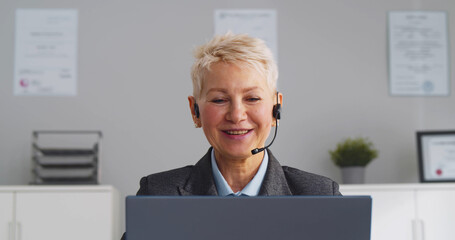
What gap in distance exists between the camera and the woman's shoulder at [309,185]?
1125mm

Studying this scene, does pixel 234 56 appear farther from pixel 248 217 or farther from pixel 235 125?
pixel 248 217

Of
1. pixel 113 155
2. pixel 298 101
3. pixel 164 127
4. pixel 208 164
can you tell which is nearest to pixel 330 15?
pixel 298 101

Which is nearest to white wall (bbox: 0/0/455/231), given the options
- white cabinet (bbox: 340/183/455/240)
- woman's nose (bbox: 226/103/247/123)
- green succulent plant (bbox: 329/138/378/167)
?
green succulent plant (bbox: 329/138/378/167)

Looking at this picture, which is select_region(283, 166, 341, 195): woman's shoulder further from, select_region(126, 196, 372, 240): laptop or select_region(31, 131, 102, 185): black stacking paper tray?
select_region(31, 131, 102, 185): black stacking paper tray

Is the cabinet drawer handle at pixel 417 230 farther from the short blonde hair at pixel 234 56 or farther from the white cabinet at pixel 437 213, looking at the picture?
the short blonde hair at pixel 234 56

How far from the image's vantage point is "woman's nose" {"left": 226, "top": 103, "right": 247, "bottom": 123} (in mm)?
1043

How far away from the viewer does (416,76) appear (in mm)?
2885

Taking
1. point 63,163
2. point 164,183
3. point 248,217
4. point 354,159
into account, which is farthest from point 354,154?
point 248,217

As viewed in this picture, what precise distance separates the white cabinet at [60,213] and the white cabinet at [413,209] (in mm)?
1068

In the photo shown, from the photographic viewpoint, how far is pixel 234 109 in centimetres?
105

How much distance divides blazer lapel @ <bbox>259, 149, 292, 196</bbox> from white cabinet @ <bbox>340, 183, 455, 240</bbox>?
1.37 m

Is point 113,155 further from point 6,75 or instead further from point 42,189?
point 6,75

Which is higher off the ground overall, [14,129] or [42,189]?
[14,129]

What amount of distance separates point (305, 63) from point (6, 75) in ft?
5.05
